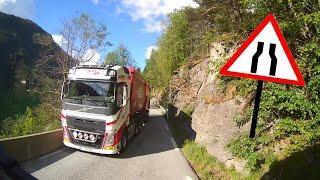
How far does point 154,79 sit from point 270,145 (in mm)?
81259

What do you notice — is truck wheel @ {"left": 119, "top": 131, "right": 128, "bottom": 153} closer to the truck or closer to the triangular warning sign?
the truck

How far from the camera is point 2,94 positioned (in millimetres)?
109312

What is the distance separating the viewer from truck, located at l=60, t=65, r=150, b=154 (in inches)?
572

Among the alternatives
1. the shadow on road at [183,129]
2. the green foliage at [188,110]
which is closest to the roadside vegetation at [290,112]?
the shadow on road at [183,129]

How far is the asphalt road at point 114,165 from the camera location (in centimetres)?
1129

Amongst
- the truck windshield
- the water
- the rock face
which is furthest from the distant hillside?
the truck windshield

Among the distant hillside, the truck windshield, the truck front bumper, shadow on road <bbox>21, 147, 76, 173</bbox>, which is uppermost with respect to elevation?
the distant hillside

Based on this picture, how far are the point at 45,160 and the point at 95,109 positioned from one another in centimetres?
273

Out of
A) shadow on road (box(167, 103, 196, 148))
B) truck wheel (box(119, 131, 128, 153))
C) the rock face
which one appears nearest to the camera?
the rock face

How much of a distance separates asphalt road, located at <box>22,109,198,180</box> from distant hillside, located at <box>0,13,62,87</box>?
361 ft

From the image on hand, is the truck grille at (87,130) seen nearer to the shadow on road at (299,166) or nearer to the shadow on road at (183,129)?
the shadow on road at (183,129)

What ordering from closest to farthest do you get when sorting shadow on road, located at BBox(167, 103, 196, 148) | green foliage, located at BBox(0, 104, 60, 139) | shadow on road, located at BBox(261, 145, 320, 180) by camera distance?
shadow on road, located at BBox(261, 145, 320, 180)
shadow on road, located at BBox(167, 103, 196, 148)
green foliage, located at BBox(0, 104, 60, 139)

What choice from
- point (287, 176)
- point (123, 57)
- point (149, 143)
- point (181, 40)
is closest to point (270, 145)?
point (287, 176)

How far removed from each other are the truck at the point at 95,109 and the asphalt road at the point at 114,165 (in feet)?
1.60
